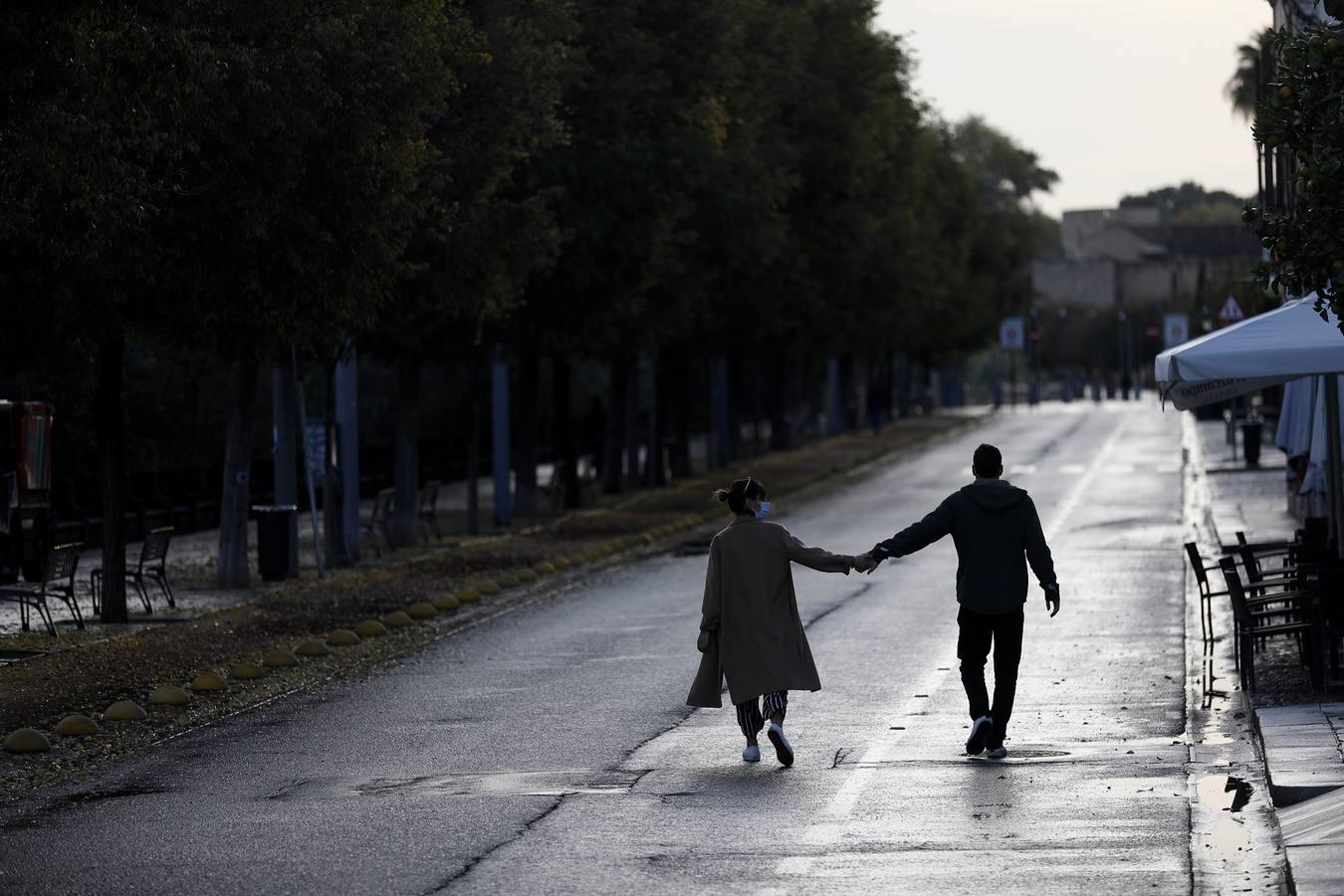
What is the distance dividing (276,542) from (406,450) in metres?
5.67

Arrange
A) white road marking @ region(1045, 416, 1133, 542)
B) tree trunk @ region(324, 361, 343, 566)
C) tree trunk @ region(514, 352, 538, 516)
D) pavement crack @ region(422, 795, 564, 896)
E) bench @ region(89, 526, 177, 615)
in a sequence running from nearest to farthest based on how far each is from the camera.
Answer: pavement crack @ region(422, 795, 564, 896)
bench @ region(89, 526, 177, 615)
tree trunk @ region(324, 361, 343, 566)
white road marking @ region(1045, 416, 1133, 542)
tree trunk @ region(514, 352, 538, 516)

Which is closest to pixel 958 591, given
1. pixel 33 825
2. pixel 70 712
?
pixel 33 825

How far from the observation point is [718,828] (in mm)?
10562

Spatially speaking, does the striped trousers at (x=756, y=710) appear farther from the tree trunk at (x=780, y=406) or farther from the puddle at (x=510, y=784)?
the tree trunk at (x=780, y=406)

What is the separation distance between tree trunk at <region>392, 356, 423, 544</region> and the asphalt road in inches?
430

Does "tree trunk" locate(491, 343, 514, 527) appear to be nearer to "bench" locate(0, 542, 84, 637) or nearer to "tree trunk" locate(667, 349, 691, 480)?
"tree trunk" locate(667, 349, 691, 480)

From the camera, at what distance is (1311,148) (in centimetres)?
1104

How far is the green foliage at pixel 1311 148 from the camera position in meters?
10.5

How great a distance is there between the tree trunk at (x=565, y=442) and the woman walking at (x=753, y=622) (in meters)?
26.6

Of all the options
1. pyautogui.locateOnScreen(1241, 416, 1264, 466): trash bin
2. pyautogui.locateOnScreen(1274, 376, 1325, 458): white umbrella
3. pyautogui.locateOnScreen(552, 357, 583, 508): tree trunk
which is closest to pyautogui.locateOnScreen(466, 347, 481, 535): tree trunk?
pyautogui.locateOnScreen(552, 357, 583, 508): tree trunk

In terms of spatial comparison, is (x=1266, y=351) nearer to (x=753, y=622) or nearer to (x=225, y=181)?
(x=753, y=622)

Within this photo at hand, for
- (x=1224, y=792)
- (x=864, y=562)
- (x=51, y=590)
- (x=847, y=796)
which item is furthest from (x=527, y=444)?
(x=1224, y=792)

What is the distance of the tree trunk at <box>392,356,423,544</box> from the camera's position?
1257 inches

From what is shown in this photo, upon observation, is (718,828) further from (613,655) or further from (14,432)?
(14,432)
